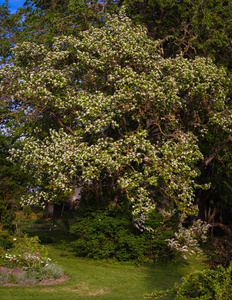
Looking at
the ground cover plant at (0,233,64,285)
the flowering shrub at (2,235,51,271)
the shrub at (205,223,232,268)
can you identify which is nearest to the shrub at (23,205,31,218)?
the ground cover plant at (0,233,64,285)

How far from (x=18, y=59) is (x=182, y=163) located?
724 centimetres

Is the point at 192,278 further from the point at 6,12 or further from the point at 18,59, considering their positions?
the point at 6,12

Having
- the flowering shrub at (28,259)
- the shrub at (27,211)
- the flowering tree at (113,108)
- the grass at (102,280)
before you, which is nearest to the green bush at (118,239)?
the grass at (102,280)

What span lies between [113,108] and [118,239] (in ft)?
14.8

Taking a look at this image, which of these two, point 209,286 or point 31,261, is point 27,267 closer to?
point 31,261

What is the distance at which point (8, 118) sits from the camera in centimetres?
1466

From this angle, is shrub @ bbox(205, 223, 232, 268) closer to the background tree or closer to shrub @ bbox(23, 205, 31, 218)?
the background tree

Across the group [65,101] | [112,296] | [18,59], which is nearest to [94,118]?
[65,101]

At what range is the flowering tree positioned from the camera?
36.7ft

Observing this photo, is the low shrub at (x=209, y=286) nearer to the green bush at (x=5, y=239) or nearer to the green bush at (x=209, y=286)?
the green bush at (x=209, y=286)

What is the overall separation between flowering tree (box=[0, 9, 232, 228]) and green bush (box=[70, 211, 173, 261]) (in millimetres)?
634

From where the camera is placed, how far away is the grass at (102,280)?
8289 millimetres

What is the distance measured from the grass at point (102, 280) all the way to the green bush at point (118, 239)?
367 millimetres

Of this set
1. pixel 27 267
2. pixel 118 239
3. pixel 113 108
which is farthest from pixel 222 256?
pixel 113 108
